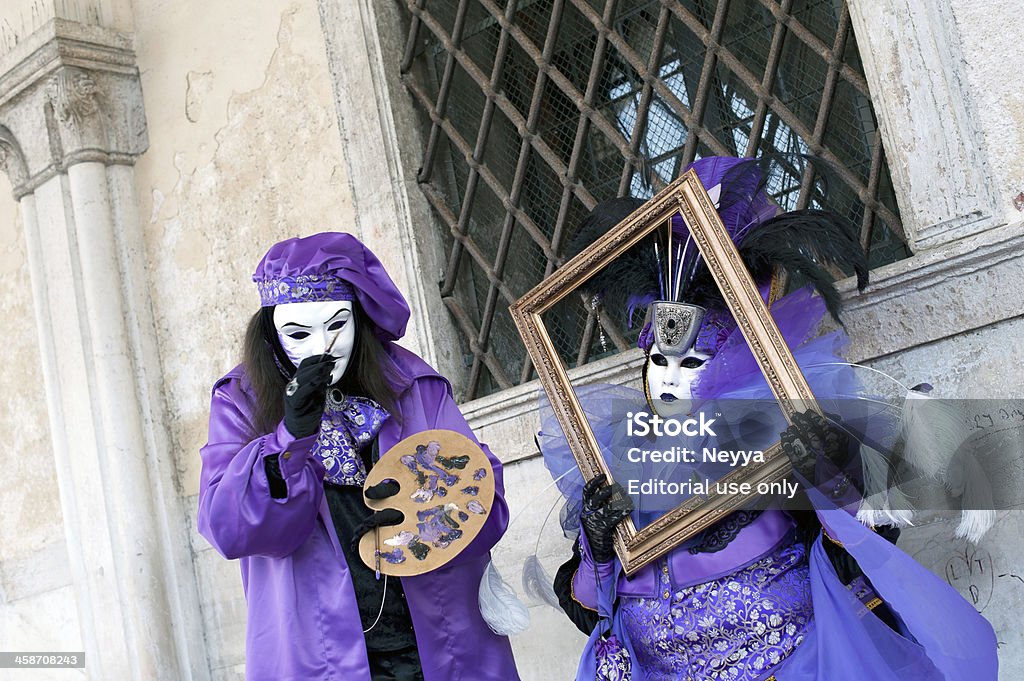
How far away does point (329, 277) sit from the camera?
8.61 feet

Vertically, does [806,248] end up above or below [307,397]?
above

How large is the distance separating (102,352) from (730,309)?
3.14 meters

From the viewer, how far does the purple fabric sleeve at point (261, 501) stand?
2.42 m

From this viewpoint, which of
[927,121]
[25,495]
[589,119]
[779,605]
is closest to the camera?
[779,605]

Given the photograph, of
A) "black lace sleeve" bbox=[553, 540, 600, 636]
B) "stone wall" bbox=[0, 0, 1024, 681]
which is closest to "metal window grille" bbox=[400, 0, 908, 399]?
"stone wall" bbox=[0, 0, 1024, 681]

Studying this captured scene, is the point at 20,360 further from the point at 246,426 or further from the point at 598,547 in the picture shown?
the point at 598,547

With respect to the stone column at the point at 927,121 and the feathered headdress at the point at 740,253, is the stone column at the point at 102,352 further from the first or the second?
the stone column at the point at 927,121

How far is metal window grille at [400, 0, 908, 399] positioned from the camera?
3.37 metres

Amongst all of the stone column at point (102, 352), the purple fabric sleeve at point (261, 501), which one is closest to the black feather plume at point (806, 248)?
the purple fabric sleeve at point (261, 501)

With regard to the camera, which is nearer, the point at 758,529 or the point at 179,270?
the point at 758,529

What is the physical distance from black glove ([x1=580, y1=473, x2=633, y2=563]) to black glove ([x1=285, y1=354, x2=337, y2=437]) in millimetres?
561

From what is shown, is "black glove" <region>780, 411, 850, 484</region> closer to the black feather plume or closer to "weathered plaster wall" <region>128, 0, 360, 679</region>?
the black feather plume

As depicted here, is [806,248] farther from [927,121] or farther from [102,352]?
[102,352]

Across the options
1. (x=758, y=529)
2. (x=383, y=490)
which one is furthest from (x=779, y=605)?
(x=383, y=490)
